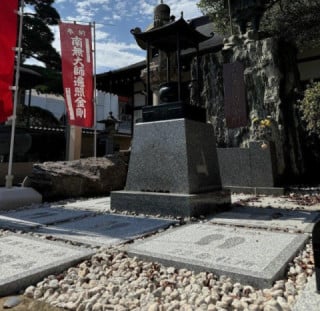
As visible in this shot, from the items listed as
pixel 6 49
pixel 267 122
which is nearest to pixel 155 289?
pixel 6 49

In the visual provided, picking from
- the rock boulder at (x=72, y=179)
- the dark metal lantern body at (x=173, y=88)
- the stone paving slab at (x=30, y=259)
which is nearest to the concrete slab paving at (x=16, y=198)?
the rock boulder at (x=72, y=179)

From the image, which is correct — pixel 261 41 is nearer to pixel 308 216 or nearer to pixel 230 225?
pixel 308 216

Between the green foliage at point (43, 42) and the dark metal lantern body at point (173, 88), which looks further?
the green foliage at point (43, 42)

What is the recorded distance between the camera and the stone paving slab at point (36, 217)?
3558 mm

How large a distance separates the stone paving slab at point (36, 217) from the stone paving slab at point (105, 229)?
0.25 meters

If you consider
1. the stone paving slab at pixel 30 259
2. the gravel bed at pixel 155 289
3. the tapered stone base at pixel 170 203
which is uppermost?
the tapered stone base at pixel 170 203

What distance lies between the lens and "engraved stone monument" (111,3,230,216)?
4027 millimetres

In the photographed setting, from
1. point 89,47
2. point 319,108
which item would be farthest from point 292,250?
point 89,47

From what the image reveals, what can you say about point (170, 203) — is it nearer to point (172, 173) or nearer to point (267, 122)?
point (172, 173)

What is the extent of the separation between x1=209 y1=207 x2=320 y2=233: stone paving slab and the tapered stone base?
209mm

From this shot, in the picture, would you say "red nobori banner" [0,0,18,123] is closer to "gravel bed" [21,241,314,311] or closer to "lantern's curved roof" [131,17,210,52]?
"lantern's curved roof" [131,17,210,52]

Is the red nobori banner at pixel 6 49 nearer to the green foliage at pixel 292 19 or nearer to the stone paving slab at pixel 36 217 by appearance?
the stone paving slab at pixel 36 217

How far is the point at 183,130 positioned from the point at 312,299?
114 inches

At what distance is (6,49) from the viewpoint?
5.11 meters
